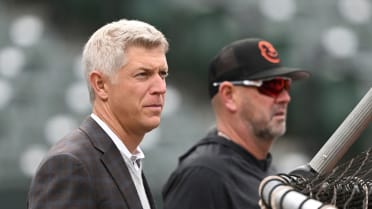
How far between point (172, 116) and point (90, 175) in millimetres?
4752

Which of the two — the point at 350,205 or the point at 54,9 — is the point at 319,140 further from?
the point at 350,205

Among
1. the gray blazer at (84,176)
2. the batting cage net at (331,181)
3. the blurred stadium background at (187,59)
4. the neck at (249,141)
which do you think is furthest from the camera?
the blurred stadium background at (187,59)

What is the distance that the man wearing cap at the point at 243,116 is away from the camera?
10.8ft

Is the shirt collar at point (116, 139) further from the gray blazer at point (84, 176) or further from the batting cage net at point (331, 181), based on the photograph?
the batting cage net at point (331, 181)

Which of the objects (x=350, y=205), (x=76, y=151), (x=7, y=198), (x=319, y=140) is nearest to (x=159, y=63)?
(x=76, y=151)

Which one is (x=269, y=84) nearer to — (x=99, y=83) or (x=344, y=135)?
(x=344, y=135)

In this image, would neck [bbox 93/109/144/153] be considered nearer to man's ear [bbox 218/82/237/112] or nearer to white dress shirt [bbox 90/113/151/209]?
white dress shirt [bbox 90/113/151/209]

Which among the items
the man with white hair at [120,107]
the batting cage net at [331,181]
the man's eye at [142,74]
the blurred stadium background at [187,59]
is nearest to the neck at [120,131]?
the man with white hair at [120,107]

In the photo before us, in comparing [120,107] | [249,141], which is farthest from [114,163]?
[249,141]

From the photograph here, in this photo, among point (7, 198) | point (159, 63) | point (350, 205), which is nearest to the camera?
point (350, 205)

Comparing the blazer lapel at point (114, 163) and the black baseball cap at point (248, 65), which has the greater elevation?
the blazer lapel at point (114, 163)

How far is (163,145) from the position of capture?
689 cm

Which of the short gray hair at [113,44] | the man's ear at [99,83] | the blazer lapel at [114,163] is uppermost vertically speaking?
the short gray hair at [113,44]

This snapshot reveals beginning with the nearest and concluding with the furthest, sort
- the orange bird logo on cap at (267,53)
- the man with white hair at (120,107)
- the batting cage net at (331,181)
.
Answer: the batting cage net at (331,181) → the man with white hair at (120,107) → the orange bird logo on cap at (267,53)
